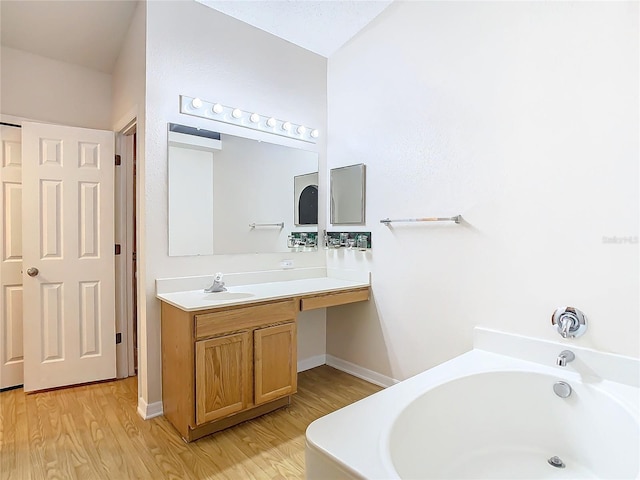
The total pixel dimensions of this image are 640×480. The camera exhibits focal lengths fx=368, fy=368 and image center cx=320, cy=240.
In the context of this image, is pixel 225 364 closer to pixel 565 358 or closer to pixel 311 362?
pixel 311 362

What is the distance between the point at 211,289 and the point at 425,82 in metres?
2.00

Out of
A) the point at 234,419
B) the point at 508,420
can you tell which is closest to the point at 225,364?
the point at 234,419

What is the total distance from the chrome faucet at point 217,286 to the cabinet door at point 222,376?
42 cm

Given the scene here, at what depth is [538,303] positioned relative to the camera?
194cm

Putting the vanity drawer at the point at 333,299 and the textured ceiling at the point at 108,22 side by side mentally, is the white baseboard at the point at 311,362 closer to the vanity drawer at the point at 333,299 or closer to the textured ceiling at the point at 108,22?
the vanity drawer at the point at 333,299

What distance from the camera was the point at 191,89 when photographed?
→ 8.20ft

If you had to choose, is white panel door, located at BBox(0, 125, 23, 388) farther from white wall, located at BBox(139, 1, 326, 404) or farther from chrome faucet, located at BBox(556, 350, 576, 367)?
chrome faucet, located at BBox(556, 350, 576, 367)

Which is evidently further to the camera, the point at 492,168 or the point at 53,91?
the point at 53,91

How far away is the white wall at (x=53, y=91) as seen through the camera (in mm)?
2732

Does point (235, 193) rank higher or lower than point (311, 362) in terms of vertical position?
higher

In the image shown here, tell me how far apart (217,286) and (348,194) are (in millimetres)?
1291

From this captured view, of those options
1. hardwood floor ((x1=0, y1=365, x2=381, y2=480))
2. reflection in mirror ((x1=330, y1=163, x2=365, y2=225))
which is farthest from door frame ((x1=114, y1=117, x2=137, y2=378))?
reflection in mirror ((x1=330, y1=163, x2=365, y2=225))

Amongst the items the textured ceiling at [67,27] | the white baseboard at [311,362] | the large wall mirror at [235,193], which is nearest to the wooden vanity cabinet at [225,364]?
the large wall mirror at [235,193]

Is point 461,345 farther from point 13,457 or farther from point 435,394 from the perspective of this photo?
point 13,457
